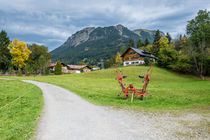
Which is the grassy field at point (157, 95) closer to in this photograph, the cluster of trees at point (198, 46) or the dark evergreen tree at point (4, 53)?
the cluster of trees at point (198, 46)

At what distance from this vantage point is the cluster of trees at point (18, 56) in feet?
158

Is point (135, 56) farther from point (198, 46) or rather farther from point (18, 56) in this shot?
point (18, 56)

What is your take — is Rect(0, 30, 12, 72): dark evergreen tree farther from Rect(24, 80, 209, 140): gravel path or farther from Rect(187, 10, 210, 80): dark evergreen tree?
Rect(187, 10, 210, 80): dark evergreen tree

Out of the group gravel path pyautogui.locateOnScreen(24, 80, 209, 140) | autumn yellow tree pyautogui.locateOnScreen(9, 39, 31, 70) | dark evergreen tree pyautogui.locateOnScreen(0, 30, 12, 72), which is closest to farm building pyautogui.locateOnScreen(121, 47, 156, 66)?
autumn yellow tree pyautogui.locateOnScreen(9, 39, 31, 70)

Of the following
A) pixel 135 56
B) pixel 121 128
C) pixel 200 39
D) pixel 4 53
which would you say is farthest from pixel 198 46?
pixel 4 53

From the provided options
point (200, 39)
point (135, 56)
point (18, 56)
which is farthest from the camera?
point (135, 56)

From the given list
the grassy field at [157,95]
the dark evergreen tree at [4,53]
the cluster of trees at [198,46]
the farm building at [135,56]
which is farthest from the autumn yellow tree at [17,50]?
the cluster of trees at [198,46]

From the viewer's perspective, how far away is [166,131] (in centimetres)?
481

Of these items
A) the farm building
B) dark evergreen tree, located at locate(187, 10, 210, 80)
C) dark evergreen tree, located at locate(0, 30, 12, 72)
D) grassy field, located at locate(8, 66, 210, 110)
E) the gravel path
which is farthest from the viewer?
the farm building

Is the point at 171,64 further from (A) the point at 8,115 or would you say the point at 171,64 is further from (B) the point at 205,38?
(A) the point at 8,115

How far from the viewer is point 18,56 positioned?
1917 inches

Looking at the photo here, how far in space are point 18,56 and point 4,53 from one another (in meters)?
11.8

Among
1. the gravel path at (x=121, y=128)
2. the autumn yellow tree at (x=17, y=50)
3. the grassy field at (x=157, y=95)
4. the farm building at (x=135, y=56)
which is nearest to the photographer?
the gravel path at (x=121, y=128)

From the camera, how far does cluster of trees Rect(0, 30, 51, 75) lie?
48253mm
